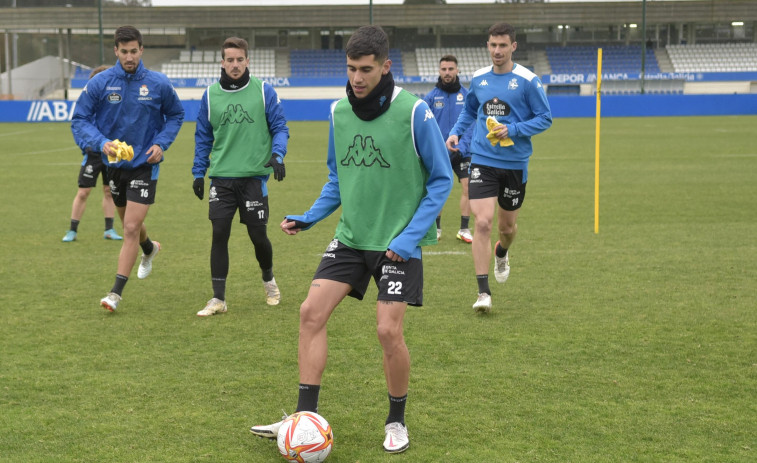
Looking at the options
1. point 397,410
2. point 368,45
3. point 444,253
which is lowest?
Answer: point 444,253

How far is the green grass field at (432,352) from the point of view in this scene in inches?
176

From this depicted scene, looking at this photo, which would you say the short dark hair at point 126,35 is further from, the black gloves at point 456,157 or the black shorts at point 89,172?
the black gloves at point 456,157

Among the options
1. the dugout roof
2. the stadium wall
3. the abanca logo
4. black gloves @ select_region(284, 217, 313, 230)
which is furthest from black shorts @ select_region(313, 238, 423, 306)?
the dugout roof

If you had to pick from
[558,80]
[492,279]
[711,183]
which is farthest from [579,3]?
[492,279]

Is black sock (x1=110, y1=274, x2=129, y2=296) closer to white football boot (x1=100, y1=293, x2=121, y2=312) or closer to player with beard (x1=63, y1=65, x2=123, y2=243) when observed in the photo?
white football boot (x1=100, y1=293, x2=121, y2=312)

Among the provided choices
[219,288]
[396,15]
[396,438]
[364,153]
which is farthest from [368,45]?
[396,15]

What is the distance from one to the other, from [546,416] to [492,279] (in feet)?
12.7

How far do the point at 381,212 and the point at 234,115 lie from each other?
3114 millimetres

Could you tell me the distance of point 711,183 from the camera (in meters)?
15.9

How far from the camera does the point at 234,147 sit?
714cm

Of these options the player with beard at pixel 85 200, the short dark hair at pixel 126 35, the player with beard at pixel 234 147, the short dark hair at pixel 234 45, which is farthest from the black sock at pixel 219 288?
the player with beard at pixel 85 200

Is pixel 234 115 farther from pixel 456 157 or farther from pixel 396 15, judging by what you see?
pixel 396 15

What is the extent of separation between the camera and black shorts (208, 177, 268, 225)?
7.17 meters

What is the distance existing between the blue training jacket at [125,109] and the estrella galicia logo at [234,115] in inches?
22.8
